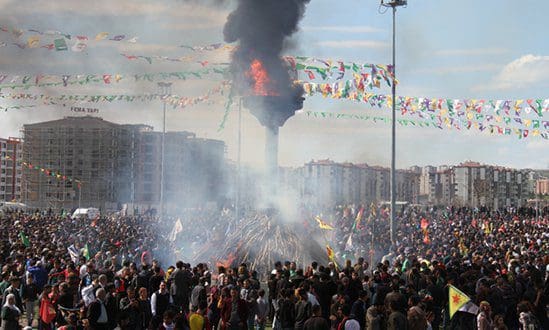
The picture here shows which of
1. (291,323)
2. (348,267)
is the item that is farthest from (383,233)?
(291,323)

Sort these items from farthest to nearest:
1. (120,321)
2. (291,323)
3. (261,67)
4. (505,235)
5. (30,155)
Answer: (30,155), (505,235), (261,67), (291,323), (120,321)

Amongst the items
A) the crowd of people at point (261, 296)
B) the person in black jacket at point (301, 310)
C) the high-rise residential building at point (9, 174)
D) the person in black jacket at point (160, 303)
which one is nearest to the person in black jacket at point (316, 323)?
the crowd of people at point (261, 296)

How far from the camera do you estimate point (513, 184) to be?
187250 millimetres

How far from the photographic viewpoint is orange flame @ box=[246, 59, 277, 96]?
2772 centimetres

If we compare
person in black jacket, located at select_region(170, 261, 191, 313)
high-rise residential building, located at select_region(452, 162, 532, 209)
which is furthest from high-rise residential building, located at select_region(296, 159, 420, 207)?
person in black jacket, located at select_region(170, 261, 191, 313)

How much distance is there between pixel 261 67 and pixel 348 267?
14.3 m

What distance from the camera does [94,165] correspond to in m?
101

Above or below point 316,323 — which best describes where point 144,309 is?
below

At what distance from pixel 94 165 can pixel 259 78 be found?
7694cm

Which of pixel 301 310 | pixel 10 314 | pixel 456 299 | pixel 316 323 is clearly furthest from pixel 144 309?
pixel 456 299

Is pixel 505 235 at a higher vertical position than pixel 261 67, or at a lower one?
lower

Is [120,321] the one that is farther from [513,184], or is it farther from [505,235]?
[513,184]

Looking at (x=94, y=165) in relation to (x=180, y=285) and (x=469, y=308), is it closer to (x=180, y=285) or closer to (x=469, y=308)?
(x=180, y=285)

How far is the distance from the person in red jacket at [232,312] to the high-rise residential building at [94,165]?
8235cm
